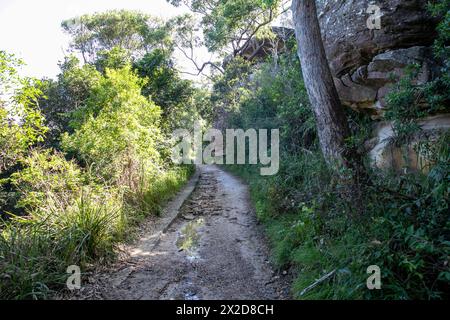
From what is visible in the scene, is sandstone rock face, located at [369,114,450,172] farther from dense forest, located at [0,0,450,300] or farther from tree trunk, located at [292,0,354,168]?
tree trunk, located at [292,0,354,168]

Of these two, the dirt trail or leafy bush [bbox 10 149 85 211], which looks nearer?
the dirt trail

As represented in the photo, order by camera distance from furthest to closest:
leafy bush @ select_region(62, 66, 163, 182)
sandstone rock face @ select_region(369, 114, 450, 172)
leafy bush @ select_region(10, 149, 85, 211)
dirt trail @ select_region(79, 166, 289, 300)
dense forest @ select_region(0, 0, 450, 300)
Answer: leafy bush @ select_region(62, 66, 163, 182) < leafy bush @ select_region(10, 149, 85, 211) < sandstone rock face @ select_region(369, 114, 450, 172) < dirt trail @ select_region(79, 166, 289, 300) < dense forest @ select_region(0, 0, 450, 300)

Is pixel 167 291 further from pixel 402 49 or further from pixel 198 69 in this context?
pixel 198 69

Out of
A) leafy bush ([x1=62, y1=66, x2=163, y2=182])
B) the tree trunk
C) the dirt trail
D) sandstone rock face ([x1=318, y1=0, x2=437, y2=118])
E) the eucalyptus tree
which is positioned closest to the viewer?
the dirt trail

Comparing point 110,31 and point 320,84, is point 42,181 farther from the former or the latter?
point 110,31

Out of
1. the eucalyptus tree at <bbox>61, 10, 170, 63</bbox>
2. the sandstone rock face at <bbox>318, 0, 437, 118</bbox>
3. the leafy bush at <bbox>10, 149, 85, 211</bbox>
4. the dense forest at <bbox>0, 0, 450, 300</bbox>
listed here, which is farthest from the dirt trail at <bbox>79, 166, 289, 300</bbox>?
the eucalyptus tree at <bbox>61, 10, 170, 63</bbox>

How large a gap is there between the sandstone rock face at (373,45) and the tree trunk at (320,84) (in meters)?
0.97

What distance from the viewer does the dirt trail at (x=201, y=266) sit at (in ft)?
12.1

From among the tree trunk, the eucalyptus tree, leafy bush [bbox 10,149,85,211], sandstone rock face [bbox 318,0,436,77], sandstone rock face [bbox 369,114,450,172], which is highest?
the eucalyptus tree

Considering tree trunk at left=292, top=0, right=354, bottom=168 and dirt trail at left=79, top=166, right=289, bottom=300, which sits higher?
tree trunk at left=292, top=0, right=354, bottom=168

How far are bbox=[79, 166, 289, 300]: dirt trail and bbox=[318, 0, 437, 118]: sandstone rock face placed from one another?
334 cm

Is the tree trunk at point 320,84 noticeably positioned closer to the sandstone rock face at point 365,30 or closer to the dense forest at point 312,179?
the dense forest at point 312,179

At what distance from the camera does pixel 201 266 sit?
4473 mm

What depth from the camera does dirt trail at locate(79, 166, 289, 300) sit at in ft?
12.1
